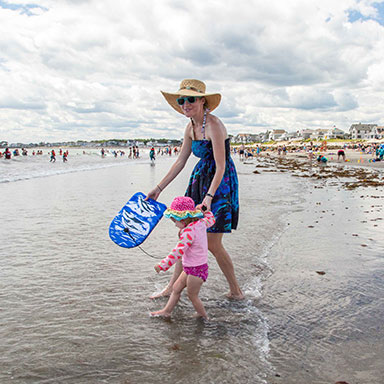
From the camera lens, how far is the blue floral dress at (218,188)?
3645mm

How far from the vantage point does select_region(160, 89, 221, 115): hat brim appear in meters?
3.50

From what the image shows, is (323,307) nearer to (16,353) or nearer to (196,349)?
(196,349)

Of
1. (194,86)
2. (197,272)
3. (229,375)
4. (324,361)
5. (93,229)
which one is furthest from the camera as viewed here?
(93,229)

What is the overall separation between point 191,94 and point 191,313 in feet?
6.95

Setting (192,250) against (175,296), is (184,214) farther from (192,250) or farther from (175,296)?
(175,296)

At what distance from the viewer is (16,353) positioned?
271cm

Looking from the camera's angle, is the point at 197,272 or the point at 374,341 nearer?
the point at 374,341

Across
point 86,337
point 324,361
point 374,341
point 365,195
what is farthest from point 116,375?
point 365,195

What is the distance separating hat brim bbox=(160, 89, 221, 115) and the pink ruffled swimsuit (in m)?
1.21

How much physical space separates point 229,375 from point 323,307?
1.59m

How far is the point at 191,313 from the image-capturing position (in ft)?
11.5

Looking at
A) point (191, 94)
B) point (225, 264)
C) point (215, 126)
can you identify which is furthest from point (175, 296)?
point (191, 94)

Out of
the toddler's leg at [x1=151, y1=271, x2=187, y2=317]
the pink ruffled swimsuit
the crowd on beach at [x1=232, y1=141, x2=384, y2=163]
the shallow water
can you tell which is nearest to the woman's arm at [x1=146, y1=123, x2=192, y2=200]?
the pink ruffled swimsuit

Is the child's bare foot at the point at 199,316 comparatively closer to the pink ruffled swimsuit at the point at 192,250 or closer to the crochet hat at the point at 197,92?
the pink ruffled swimsuit at the point at 192,250
